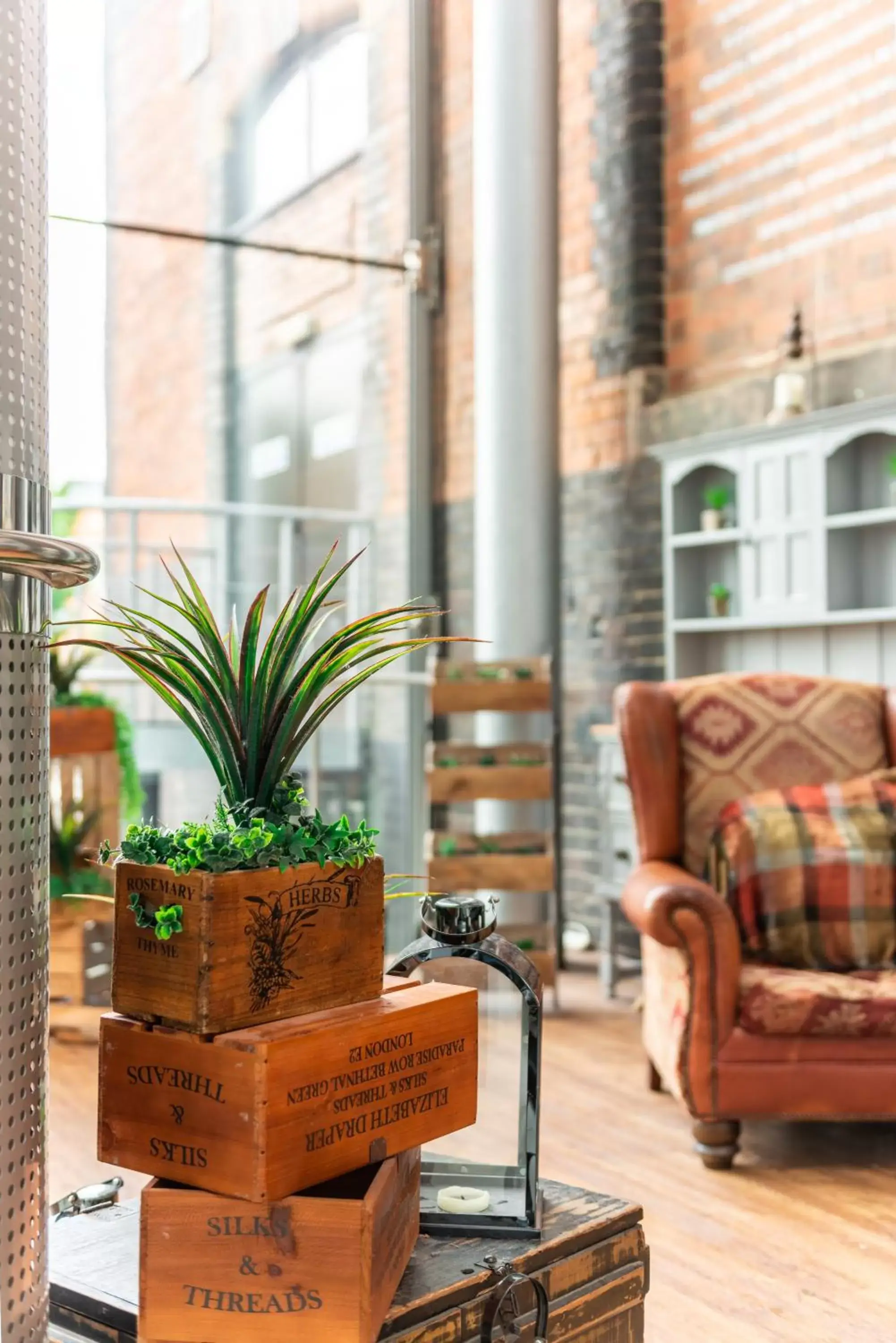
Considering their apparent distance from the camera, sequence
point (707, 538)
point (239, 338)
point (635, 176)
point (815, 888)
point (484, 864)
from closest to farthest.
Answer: point (815, 888)
point (484, 864)
point (707, 538)
point (635, 176)
point (239, 338)

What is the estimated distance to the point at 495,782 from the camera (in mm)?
4906

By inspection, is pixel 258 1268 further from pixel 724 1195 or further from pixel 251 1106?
pixel 724 1195

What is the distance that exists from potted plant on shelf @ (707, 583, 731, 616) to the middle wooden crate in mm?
3516

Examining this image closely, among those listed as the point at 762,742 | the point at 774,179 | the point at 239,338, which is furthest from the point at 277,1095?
the point at 239,338

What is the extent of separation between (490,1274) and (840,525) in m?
3.31

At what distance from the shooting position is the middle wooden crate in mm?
1402

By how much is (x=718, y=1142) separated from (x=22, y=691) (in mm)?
2204

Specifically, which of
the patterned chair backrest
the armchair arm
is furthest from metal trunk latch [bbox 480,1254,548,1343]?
the patterned chair backrest

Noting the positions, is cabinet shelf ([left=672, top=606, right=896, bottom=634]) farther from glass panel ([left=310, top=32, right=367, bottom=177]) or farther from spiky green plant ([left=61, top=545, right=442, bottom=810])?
spiky green plant ([left=61, top=545, right=442, bottom=810])

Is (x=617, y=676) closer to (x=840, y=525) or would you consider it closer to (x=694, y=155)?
(x=840, y=525)

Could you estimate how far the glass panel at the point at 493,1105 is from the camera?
69.6 inches

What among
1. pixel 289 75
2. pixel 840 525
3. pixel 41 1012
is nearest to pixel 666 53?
pixel 289 75

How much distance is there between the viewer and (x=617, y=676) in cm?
547

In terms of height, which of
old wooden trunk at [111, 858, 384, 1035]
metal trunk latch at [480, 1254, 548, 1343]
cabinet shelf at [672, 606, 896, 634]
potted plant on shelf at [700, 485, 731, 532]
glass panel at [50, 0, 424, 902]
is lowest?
metal trunk latch at [480, 1254, 548, 1343]
